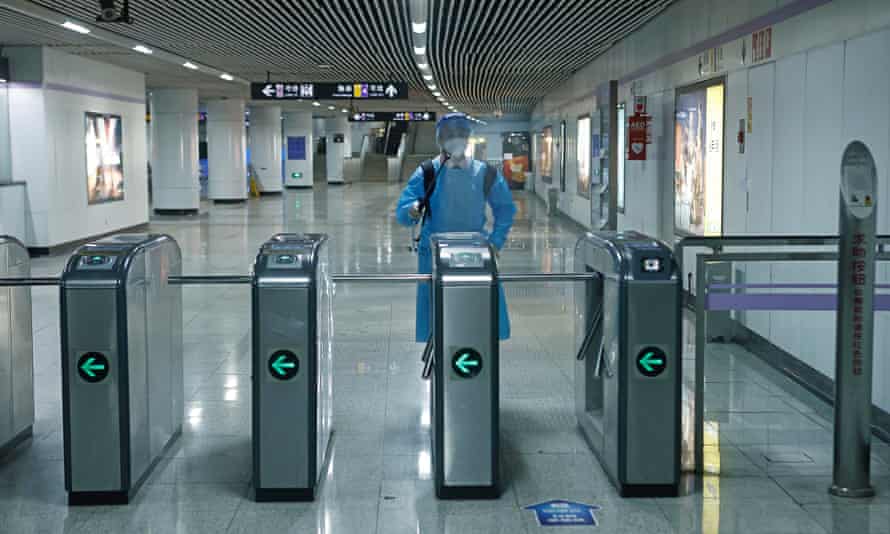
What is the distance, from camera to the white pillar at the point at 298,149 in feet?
137

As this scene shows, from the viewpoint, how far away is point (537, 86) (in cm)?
2589

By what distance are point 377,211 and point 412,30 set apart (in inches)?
548

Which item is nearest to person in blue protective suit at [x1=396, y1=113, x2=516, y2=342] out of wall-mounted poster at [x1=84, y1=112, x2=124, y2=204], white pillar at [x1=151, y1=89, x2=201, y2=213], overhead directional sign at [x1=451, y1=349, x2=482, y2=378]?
overhead directional sign at [x1=451, y1=349, x2=482, y2=378]

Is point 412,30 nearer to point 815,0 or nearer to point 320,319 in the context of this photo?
point 815,0

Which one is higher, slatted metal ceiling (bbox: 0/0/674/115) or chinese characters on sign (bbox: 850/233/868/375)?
slatted metal ceiling (bbox: 0/0/674/115)

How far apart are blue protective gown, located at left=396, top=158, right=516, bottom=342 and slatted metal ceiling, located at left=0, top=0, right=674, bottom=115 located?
16.4 feet

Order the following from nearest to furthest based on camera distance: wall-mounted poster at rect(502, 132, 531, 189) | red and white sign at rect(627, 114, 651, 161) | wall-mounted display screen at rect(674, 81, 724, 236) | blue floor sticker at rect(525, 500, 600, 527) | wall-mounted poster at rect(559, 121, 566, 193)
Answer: blue floor sticker at rect(525, 500, 600, 527) → wall-mounted display screen at rect(674, 81, 724, 236) → red and white sign at rect(627, 114, 651, 161) → wall-mounted poster at rect(559, 121, 566, 193) → wall-mounted poster at rect(502, 132, 531, 189)

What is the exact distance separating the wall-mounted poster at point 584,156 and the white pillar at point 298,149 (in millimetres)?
21890

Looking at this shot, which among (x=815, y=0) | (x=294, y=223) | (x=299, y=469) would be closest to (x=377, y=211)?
(x=294, y=223)

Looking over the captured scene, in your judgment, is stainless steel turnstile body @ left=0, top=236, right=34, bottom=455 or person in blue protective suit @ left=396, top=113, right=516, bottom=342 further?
person in blue protective suit @ left=396, top=113, right=516, bottom=342

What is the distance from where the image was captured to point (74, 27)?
1263cm

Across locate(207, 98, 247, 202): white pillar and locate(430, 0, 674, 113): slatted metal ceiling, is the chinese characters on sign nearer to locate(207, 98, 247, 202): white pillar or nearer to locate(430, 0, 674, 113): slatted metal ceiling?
locate(430, 0, 674, 113): slatted metal ceiling

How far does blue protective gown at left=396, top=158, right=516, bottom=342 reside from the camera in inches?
251

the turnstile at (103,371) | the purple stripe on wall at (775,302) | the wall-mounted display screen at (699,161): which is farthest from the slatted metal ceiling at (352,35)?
the turnstile at (103,371)
